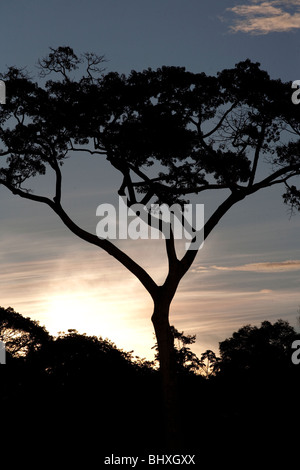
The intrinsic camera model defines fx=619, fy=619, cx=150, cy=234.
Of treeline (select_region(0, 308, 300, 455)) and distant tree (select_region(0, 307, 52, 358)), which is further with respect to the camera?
distant tree (select_region(0, 307, 52, 358))

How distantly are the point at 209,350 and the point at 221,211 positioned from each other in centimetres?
1200

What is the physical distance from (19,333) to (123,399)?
11661 mm

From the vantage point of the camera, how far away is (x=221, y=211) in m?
22.6

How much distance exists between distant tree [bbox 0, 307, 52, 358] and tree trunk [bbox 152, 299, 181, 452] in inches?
439

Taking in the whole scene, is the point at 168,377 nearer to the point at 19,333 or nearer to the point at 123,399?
the point at 123,399

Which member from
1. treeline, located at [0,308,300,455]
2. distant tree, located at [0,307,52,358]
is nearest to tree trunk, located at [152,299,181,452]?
treeline, located at [0,308,300,455]

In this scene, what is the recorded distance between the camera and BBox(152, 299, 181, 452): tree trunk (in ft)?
67.2

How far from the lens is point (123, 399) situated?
23266 mm

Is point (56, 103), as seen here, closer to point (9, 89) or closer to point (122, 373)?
point (9, 89)

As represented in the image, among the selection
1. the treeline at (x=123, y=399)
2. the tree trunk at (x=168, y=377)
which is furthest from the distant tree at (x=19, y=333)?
the tree trunk at (x=168, y=377)

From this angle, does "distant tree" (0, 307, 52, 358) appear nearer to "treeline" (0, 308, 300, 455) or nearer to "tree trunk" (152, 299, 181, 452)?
"treeline" (0, 308, 300, 455)

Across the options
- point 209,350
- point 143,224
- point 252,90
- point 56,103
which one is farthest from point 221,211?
point 209,350

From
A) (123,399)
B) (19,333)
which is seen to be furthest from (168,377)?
(19,333)

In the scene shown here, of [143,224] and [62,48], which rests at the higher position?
[62,48]
